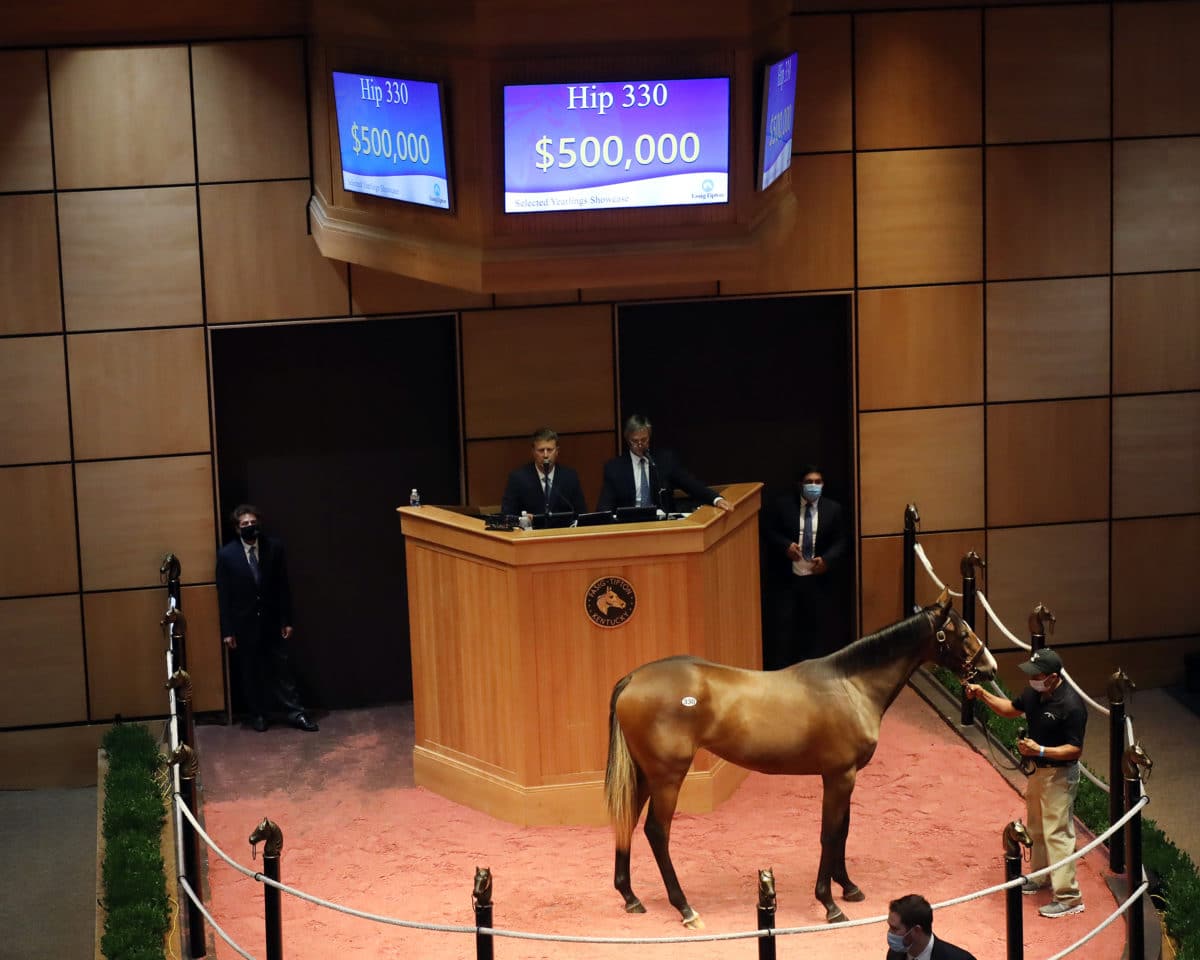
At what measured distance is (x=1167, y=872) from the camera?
9.10 m

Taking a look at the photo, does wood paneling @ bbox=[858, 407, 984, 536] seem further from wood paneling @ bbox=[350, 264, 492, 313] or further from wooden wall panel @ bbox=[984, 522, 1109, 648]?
wood paneling @ bbox=[350, 264, 492, 313]

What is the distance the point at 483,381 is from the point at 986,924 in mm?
4817

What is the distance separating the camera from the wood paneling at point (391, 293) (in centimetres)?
1155

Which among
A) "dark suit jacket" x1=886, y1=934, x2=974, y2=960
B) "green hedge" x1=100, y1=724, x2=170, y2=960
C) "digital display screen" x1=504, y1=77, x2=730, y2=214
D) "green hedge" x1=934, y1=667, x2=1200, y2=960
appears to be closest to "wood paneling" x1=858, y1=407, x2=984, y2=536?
"green hedge" x1=934, y1=667, x2=1200, y2=960

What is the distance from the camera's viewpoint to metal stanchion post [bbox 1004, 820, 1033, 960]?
296 inches

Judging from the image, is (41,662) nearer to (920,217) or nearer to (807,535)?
(807,535)

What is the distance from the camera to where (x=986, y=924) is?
8586 mm

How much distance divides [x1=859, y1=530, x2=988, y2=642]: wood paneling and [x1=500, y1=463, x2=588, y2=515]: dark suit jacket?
2.40 m

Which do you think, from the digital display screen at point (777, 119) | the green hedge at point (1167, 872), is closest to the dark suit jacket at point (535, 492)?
the digital display screen at point (777, 119)

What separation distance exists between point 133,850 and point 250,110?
4552 millimetres

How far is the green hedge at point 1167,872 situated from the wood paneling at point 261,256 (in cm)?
537

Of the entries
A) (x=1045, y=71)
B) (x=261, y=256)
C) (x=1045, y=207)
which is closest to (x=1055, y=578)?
(x=1045, y=207)

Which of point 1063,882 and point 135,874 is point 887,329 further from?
point 135,874

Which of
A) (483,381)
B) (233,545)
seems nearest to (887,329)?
(483,381)
